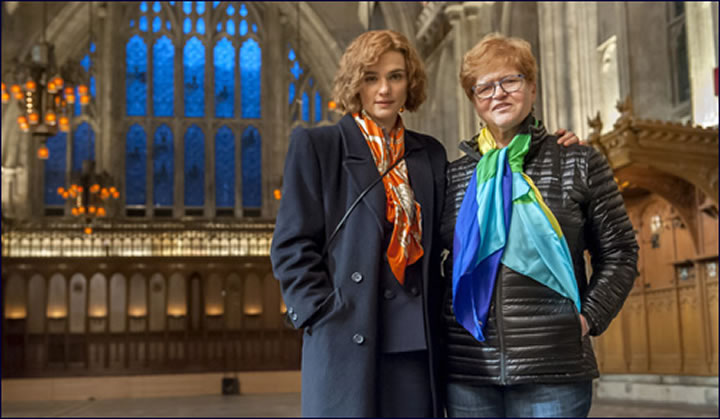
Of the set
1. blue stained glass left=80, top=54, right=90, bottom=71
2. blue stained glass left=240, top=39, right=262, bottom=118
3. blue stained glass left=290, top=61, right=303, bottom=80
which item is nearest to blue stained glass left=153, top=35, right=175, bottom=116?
blue stained glass left=80, top=54, right=90, bottom=71

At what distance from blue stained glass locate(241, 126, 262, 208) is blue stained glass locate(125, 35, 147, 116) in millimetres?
2796

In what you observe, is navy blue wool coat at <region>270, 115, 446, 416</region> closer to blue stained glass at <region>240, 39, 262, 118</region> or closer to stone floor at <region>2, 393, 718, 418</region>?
stone floor at <region>2, 393, 718, 418</region>

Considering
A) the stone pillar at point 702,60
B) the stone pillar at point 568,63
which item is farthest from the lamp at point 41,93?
the stone pillar at point 702,60

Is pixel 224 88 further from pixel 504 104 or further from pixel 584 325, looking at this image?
pixel 584 325

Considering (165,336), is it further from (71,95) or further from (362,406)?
(362,406)

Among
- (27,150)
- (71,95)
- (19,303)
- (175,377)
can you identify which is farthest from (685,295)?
(27,150)

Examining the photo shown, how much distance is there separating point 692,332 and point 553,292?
367 inches

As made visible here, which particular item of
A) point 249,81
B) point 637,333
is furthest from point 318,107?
point 637,333

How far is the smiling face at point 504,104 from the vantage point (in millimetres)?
1886

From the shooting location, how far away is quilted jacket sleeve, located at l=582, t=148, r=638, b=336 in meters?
1.81

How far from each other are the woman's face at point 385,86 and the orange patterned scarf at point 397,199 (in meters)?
0.04

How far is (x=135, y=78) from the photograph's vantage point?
22.6 m

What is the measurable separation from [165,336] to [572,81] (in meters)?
11.2

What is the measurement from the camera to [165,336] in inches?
746
